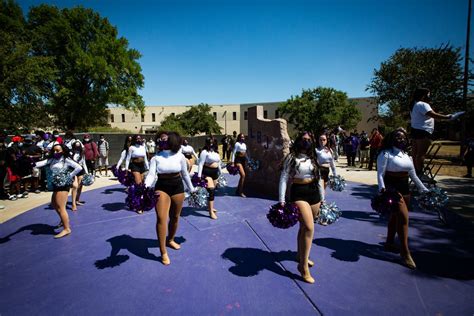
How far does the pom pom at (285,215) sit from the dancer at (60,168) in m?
4.23

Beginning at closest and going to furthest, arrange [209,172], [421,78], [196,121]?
[209,172] < [421,78] < [196,121]

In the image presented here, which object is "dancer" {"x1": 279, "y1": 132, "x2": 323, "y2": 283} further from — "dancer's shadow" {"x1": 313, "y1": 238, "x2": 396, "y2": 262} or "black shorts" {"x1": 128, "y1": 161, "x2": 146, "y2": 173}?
"black shorts" {"x1": 128, "y1": 161, "x2": 146, "y2": 173}

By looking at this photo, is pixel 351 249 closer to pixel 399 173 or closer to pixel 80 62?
pixel 399 173

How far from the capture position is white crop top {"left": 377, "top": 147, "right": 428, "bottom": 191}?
3.79m

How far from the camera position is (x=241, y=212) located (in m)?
6.95

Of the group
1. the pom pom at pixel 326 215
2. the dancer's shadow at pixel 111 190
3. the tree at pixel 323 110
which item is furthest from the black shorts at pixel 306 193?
the tree at pixel 323 110

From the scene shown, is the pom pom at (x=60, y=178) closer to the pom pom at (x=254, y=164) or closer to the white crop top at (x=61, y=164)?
the white crop top at (x=61, y=164)

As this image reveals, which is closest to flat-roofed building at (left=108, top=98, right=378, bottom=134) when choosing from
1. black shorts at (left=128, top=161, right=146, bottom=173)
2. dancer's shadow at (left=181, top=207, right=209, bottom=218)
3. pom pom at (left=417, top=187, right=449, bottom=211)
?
black shorts at (left=128, top=161, right=146, bottom=173)

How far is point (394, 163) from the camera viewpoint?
379 centimetres

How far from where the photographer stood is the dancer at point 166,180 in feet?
13.3

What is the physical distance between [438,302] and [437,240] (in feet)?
7.52

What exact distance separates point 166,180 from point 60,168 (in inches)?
108

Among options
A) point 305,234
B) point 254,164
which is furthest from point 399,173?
point 254,164

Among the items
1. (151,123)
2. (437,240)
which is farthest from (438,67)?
(151,123)
